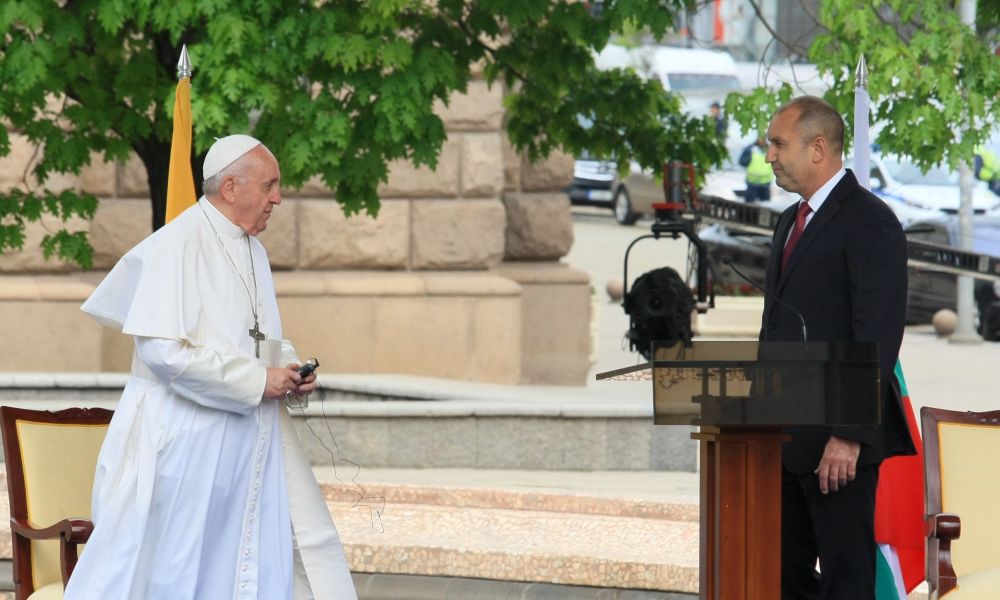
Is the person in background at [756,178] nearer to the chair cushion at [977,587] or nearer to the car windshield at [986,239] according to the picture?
the car windshield at [986,239]

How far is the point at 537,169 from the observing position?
14.3m

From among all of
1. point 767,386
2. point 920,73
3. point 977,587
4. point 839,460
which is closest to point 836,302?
point 839,460

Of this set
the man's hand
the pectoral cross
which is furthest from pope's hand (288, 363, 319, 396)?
the man's hand

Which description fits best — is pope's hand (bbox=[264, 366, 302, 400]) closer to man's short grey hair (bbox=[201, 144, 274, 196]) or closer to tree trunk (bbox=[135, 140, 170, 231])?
man's short grey hair (bbox=[201, 144, 274, 196])

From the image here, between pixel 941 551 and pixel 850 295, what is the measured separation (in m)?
1.05

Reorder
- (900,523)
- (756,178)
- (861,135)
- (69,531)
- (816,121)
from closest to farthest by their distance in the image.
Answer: (816,121) < (69,531) < (900,523) < (861,135) < (756,178)

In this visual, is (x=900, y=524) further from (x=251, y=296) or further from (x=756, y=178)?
(x=756, y=178)

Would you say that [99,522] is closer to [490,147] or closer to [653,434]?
[653,434]

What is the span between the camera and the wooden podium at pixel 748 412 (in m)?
4.58

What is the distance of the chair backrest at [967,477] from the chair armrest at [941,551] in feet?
0.98

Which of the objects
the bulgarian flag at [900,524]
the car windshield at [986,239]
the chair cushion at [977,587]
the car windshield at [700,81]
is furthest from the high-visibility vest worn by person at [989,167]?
the chair cushion at [977,587]

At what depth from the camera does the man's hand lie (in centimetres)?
498

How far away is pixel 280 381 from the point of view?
17.0 feet

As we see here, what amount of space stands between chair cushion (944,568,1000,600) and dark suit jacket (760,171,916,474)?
66 cm
